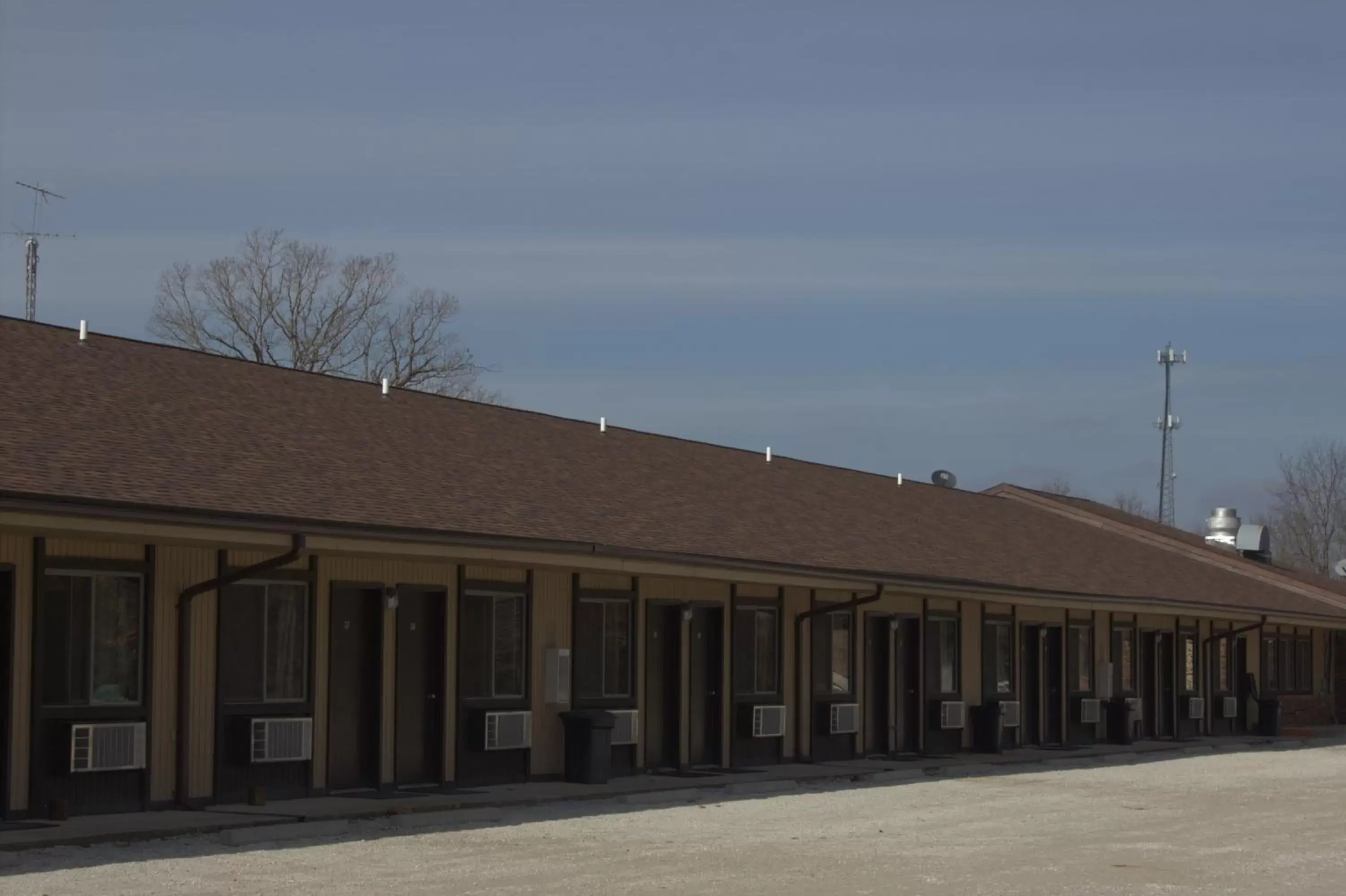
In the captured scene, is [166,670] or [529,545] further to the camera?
[529,545]

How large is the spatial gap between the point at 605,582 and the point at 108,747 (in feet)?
25.8

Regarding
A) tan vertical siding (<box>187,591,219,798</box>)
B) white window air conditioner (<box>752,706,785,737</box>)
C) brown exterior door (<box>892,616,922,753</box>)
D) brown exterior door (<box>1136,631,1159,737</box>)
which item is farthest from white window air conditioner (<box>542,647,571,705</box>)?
brown exterior door (<box>1136,631,1159,737</box>)

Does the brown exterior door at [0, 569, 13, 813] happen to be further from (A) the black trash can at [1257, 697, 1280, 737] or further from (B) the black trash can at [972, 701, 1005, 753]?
(A) the black trash can at [1257, 697, 1280, 737]

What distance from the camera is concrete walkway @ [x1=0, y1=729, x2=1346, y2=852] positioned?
48.6ft

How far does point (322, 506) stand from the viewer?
17281mm

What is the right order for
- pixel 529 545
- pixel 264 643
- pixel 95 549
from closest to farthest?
pixel 95 549 < pixel 264 643 < pixel 529 545

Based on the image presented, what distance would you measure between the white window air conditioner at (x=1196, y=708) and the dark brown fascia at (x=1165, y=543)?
19.5ft

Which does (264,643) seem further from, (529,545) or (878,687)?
(878,687)

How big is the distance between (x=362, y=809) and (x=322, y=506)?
110 inches

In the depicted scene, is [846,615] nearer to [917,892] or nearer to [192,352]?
[192,352]

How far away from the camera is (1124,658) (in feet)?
118

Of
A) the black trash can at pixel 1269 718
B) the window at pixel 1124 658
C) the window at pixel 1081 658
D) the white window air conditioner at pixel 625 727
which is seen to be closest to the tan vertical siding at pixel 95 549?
the white window air conditioner at pixel 625 727

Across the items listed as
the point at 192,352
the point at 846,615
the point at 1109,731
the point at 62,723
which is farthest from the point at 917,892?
the point at 1109,731

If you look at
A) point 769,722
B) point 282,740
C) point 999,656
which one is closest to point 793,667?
point 769,722
